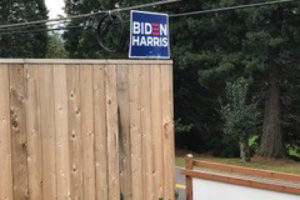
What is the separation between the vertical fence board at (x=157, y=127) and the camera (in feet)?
16.0

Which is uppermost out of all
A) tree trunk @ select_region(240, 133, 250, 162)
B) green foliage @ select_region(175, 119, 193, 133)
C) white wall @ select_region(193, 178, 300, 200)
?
white wall @ select_region(193, 178, 300, 200)

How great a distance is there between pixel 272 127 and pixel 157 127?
768 inches

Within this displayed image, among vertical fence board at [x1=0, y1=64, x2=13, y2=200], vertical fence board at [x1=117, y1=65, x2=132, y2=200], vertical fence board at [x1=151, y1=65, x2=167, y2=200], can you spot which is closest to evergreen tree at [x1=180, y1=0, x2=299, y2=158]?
vertical fence board at [x1=151, y1=65, x2=167, y2=200]

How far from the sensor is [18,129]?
153 inches

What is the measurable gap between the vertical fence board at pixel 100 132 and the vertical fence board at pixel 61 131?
1.00ft

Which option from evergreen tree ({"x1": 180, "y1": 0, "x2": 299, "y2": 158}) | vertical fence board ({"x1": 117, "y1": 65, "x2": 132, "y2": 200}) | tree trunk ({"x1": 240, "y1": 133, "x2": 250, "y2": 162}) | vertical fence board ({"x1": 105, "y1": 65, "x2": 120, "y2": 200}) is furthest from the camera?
tree trunk ({"x1": 240, "y1": 133, "x2": 250, "y2": 162})

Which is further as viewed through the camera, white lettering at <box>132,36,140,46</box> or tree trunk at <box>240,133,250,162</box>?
tree trunk at <box>240,133,250,162</box>

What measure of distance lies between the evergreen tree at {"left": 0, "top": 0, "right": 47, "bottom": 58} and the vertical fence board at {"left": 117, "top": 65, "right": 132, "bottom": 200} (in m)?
24.5

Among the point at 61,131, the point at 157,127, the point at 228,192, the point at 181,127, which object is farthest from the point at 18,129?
the point at 181,127

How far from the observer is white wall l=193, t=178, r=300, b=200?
236 inches

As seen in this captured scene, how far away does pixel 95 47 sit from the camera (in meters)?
27.1

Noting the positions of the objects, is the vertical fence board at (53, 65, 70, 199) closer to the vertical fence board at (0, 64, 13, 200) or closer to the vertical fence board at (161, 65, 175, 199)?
the vertical fence board at (0, 64, 13, 200)

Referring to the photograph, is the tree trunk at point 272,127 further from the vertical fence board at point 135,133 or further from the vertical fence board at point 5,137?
the vertical fence board at point 5,137

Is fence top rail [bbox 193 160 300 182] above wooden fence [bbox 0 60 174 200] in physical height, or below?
below
